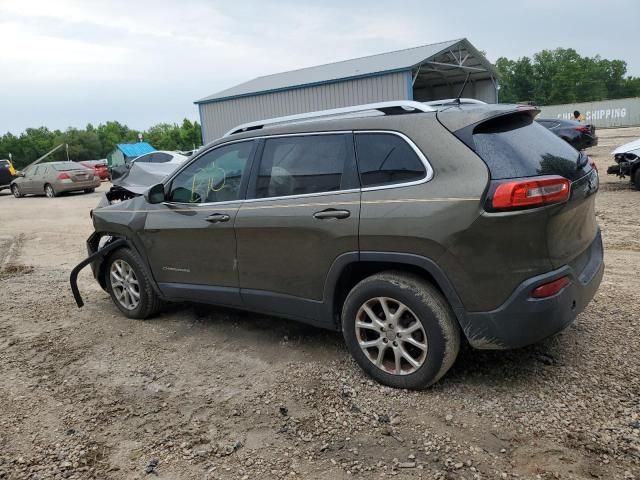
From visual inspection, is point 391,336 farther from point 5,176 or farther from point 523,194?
point 5,176

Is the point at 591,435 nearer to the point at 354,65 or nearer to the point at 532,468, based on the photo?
the point at 532,468

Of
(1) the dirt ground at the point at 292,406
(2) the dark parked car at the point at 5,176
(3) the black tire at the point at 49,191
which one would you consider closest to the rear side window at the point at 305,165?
(1) the dirt ground at the point at 292,406

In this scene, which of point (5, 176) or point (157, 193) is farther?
point (5, 176)

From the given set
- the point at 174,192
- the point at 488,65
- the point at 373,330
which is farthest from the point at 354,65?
the point at 373,330

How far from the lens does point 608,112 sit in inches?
1859

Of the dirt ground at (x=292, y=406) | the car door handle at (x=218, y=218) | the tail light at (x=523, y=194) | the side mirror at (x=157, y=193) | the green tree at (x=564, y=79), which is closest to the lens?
the dirt ground at (x=292, y=406)

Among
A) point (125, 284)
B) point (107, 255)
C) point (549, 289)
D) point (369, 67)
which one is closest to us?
point (549, 289)

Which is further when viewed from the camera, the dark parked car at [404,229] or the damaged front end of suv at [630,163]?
the damaged front end of suv at [630,163]

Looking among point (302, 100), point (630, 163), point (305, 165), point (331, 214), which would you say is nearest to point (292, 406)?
point (331, 214)

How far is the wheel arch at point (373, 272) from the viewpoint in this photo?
3184 millimetres

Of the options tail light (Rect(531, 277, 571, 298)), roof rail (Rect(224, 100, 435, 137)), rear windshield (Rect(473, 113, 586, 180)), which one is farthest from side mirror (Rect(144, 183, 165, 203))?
tail light (Rect(531, 277, 571, 298))

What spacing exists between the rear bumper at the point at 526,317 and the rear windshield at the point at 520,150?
605 mm

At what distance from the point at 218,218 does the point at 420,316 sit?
1.86m

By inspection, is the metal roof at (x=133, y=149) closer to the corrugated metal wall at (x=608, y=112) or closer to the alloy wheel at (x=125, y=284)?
the corrugated metal wall at (x=608, y=112)
